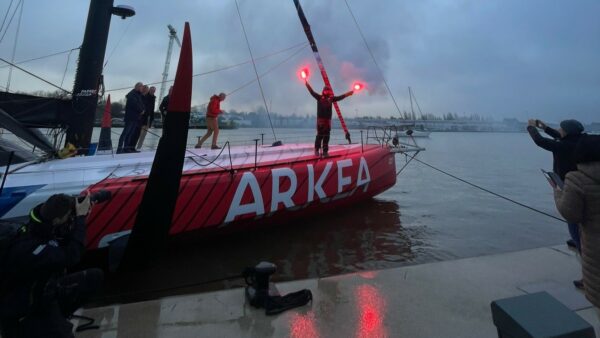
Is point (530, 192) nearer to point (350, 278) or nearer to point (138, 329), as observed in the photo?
point (350, 278)

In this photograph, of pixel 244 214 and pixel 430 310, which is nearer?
pixel 430 310

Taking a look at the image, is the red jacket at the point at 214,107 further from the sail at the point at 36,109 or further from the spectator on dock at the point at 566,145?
the spectator on dock at the point at 566,145

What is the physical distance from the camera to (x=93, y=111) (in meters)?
7.37

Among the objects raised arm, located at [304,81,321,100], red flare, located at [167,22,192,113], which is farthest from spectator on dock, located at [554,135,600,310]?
raised arm, located at [304,81,321,100]

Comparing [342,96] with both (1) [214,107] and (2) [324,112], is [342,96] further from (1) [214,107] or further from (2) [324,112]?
(1) [214,107]

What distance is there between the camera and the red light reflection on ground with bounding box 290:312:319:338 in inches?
130

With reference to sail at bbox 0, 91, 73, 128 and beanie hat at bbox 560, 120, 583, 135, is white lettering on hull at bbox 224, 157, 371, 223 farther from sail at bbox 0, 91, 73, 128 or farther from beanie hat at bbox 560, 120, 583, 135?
beanie hat at bbox 560, 120, 583, 135

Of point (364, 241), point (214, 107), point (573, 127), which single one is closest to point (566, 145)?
point (573, 127)

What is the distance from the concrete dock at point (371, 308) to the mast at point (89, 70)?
451cm

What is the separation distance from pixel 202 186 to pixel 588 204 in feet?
15.5

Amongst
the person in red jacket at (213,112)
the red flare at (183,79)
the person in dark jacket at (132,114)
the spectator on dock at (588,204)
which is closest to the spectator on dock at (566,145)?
the spectator on dock at (588,204)

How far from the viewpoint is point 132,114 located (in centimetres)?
805

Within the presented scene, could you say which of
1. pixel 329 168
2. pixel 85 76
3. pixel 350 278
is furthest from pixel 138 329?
pixel 85 76

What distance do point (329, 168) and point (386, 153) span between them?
2663 mm
